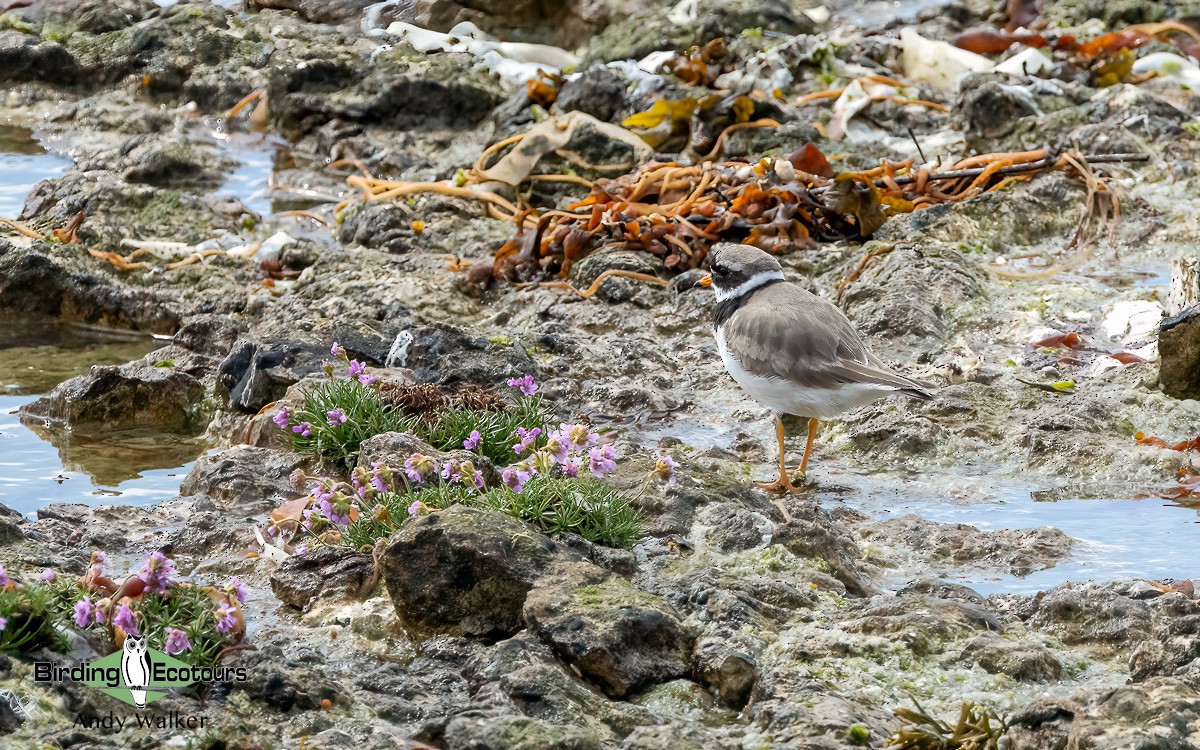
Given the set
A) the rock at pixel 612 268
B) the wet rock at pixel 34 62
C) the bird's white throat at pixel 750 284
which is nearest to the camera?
the bird's white throat at pixel 750 284

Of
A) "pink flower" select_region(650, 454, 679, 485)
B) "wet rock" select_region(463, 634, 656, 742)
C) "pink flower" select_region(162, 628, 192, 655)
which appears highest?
"pink flower" select_region(162, 628, 192, 655)

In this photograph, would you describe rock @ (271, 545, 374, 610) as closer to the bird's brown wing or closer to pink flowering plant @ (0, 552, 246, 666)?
pink flowering plant @ (0, 552, 246, 666)

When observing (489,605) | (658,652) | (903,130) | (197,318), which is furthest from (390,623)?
(903,130)

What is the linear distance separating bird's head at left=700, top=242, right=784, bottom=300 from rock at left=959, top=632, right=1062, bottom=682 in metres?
2.51

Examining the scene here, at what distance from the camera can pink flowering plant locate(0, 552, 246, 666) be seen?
378 centimetres

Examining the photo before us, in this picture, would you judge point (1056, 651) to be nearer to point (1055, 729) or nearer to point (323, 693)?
point (1055, 729)

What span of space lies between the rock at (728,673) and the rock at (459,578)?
2.05ft

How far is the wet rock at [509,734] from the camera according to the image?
3.39 m

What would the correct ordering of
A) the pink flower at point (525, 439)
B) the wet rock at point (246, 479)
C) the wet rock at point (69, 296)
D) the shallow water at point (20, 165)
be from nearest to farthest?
the pink flower at point (525, 439)
the wet rock at point (246, 479)
the wet rock at point (69, 296)
the shallow water at point (20, 165)

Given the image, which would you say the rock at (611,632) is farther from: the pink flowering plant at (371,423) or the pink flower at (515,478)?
the pink flowering plant at (371,423)

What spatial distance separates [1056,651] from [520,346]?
11.6 feet

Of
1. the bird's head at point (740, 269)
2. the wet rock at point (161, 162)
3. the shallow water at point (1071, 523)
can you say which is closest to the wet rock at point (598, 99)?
the wet rock at point (161, 162)

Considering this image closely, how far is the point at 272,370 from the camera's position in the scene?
21.9 feet

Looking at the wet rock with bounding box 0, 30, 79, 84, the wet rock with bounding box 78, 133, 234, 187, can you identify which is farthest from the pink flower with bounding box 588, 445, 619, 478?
the wet rock with bounding box 0, 30, 79, 84
